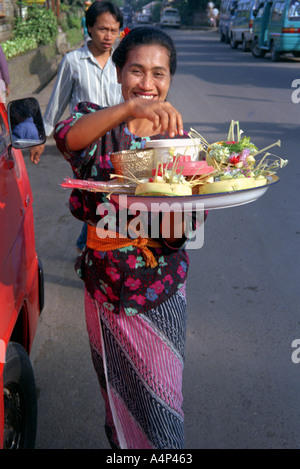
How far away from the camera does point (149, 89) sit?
170cm

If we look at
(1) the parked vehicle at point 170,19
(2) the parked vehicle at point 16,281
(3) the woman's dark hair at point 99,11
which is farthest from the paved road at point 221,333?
(1) the parked vehicle at point 170,19

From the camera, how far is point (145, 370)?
178cm

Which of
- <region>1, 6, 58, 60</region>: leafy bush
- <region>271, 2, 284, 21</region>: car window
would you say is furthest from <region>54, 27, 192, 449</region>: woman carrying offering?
<region>271, 2, 284, 21</region>: car window

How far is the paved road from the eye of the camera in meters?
2.65

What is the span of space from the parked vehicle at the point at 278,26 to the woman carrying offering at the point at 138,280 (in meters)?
16.8

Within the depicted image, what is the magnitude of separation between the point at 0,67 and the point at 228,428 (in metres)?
6.57

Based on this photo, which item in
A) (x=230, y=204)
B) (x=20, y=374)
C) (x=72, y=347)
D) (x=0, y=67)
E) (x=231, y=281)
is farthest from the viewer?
(x=0, y=67)

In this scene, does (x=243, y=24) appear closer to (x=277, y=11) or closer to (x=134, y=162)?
(x=277, y=11)

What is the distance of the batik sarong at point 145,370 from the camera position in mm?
1773

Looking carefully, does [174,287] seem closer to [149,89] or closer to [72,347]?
[149,89]

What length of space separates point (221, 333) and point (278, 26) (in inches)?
642

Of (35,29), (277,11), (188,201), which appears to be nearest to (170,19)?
(277,11)

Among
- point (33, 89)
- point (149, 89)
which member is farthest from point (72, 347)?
point (33, 89)

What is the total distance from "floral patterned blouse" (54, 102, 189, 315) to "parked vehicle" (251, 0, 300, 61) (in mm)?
17020
